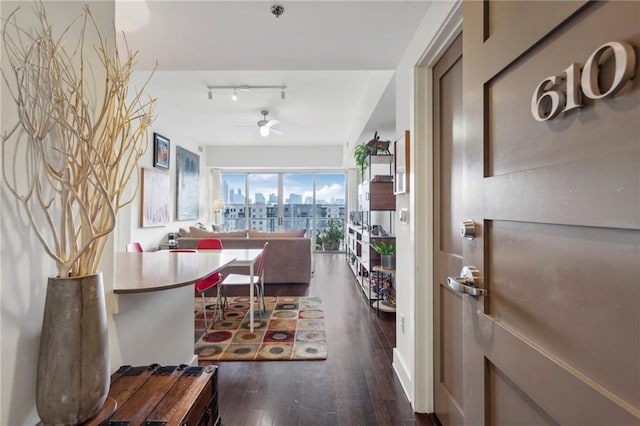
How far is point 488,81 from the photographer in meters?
0.82

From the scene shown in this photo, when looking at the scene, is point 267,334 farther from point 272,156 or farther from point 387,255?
point 272,156

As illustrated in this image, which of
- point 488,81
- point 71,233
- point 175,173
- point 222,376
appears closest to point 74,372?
point 71,233

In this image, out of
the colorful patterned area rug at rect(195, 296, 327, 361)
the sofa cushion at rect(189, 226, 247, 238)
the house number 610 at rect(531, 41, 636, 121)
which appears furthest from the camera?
the sofa cushion at rect(189, 226, 247, 238)

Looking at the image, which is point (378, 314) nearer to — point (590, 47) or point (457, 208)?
point (457, 208)

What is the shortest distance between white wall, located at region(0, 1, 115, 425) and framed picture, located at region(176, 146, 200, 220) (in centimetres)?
590

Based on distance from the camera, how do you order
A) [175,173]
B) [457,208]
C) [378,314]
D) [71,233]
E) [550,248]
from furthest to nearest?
[175,173]
[378,314]
[457,208]
[71,233]
[550,248]

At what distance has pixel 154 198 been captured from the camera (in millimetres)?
5508

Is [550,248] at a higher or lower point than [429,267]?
higher

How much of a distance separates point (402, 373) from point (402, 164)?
145 cm

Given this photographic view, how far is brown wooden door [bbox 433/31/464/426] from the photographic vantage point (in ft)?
5.00

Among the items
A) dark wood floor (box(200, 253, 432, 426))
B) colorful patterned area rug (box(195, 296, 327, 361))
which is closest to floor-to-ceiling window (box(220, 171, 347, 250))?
colorful patterned area rug (box(195, 296, 327, 361))

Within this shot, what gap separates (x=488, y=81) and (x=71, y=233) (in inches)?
50.2

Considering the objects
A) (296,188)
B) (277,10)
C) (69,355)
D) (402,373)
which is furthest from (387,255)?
(296,188)

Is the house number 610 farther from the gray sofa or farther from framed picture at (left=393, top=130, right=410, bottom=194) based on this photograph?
the gray sofa
